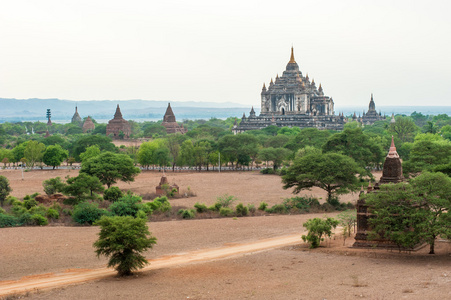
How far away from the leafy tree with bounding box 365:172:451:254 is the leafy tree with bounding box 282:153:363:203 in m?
14.6

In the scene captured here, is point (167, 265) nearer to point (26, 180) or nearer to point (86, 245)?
Answer: point (86, 245)

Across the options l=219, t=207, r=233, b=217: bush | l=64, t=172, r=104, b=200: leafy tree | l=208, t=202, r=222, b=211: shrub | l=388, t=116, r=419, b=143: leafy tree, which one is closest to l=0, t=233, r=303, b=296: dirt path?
l=219, t=207, r=233, b=217: bush

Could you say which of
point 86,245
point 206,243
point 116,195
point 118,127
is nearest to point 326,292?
point 206,243

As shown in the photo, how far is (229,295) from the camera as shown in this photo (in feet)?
71.8

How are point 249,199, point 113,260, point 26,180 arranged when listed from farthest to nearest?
point 26,180 → point 249,199 → point 113,260

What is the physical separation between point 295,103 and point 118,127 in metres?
37.9

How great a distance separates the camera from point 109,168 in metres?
50.6

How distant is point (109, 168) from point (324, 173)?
57.7 ft

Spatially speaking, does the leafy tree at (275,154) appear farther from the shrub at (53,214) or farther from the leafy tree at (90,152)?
the shrub at (53,214)

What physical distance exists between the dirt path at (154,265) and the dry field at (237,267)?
1.92ft

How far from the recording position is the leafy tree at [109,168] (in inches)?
1977

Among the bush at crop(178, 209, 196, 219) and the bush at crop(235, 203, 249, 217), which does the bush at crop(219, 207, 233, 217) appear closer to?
the bush at crop(235, 203, 249, 217)

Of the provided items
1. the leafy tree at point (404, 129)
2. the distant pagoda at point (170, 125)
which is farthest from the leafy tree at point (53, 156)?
the distant pagoda at point (170, 125)

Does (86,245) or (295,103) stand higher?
(295,103)
